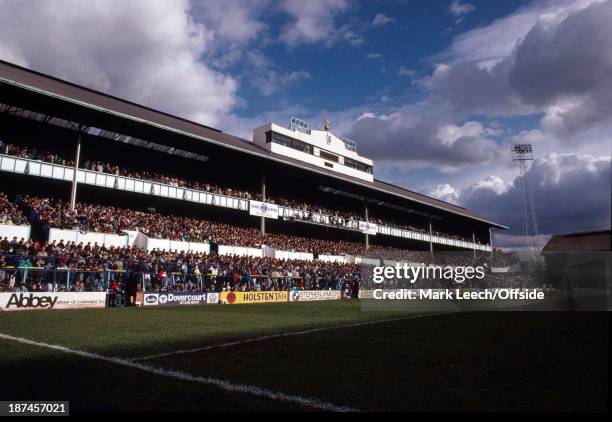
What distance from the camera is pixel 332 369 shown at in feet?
20.6

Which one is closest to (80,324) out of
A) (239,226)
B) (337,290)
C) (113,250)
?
(113,250)

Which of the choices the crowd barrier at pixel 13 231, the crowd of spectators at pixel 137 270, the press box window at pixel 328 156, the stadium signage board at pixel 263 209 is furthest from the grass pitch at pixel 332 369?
the press box window at pixel 328 156

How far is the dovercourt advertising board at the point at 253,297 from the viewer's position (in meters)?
25.9

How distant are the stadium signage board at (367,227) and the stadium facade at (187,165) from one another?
0.13m

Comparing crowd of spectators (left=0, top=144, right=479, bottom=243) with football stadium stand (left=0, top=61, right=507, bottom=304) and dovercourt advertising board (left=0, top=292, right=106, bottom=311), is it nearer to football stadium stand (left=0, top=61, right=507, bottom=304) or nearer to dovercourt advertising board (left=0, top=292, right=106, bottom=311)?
football stadium stand (left=0, top=61, right=507, bottom=304)

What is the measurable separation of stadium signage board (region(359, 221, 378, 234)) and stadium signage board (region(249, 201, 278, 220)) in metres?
14.7

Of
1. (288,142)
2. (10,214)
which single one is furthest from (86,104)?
(288,142)

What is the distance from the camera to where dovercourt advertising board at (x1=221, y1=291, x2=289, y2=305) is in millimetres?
25938

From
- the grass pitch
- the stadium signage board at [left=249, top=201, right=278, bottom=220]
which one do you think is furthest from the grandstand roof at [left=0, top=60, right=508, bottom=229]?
the grass pitch

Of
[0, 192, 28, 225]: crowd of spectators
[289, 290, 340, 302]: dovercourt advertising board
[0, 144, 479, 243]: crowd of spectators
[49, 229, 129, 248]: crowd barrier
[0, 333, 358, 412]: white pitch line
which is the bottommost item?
[0, 333, 358, 412]: white pitch line

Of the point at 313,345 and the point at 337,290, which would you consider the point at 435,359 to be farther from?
the point at 337,290

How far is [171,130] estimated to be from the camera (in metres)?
36.1

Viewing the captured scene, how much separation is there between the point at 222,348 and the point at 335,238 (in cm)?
4888

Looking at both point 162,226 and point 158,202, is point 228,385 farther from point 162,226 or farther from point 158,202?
point 158,202
